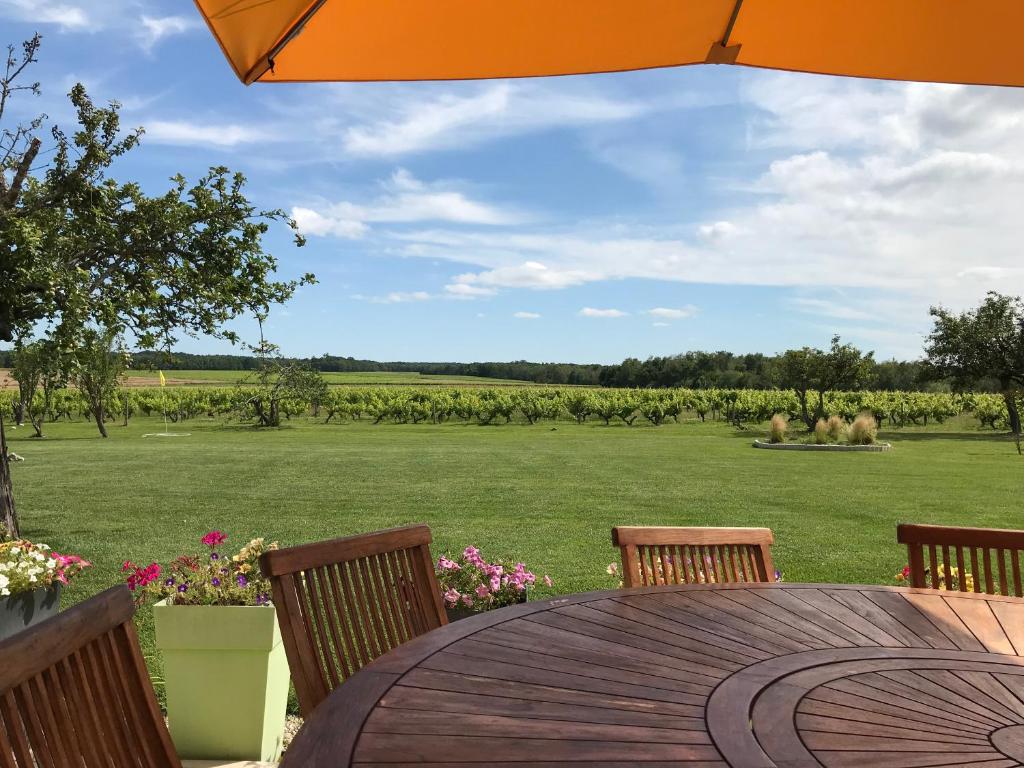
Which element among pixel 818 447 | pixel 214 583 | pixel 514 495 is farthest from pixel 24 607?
pixel 818 447

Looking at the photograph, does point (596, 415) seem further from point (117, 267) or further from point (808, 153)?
point (117, 267)

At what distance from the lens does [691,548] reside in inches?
88.7

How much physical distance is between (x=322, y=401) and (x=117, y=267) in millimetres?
21921

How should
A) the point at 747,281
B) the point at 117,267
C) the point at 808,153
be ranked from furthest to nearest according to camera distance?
the point at 747,281 → the point at 808,153 → the point at 117,267

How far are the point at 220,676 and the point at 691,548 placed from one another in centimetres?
159

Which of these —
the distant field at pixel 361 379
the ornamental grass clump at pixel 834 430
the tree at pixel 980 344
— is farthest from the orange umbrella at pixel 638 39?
the distant field at pixel 361 379

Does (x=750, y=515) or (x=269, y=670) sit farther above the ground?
(x=269, y=670)

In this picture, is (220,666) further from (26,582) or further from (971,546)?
(971,546)

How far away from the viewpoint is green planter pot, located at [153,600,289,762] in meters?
2.55

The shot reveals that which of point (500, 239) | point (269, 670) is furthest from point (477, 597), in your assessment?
point (500, 239)

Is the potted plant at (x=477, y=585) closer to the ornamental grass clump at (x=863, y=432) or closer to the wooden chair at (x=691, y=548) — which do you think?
the wooden chair at (x=691, y=548)

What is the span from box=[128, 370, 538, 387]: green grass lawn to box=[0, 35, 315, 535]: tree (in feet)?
105

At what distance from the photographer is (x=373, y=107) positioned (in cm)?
862

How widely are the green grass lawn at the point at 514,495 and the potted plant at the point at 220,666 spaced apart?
5.61ft
